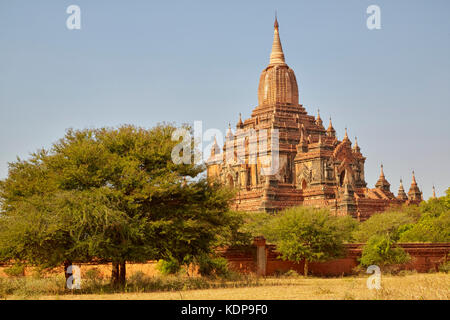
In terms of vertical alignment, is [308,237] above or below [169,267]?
above

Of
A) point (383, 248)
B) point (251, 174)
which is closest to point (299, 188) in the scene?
point (251, 174)

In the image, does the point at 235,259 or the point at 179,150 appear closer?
the point at 179,150

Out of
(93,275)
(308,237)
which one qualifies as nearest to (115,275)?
(93,275)

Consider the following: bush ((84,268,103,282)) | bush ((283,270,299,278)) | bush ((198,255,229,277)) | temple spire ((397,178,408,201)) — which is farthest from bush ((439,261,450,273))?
temple spire ((397,178,408,201))

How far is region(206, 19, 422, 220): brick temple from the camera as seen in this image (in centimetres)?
4991

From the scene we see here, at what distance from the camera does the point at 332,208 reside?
1939 inches

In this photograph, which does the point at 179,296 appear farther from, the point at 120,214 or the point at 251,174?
the point at 251,174

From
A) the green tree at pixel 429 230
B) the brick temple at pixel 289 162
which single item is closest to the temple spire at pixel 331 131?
the brick temple at pixel 289 162

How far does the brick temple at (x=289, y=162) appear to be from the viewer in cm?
4991

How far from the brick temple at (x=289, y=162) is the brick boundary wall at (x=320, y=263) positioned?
1557 centimetres

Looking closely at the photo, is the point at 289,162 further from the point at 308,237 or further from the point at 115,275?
the point at 115,275

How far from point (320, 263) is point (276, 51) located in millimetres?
35417

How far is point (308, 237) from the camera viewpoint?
29.5 metres
